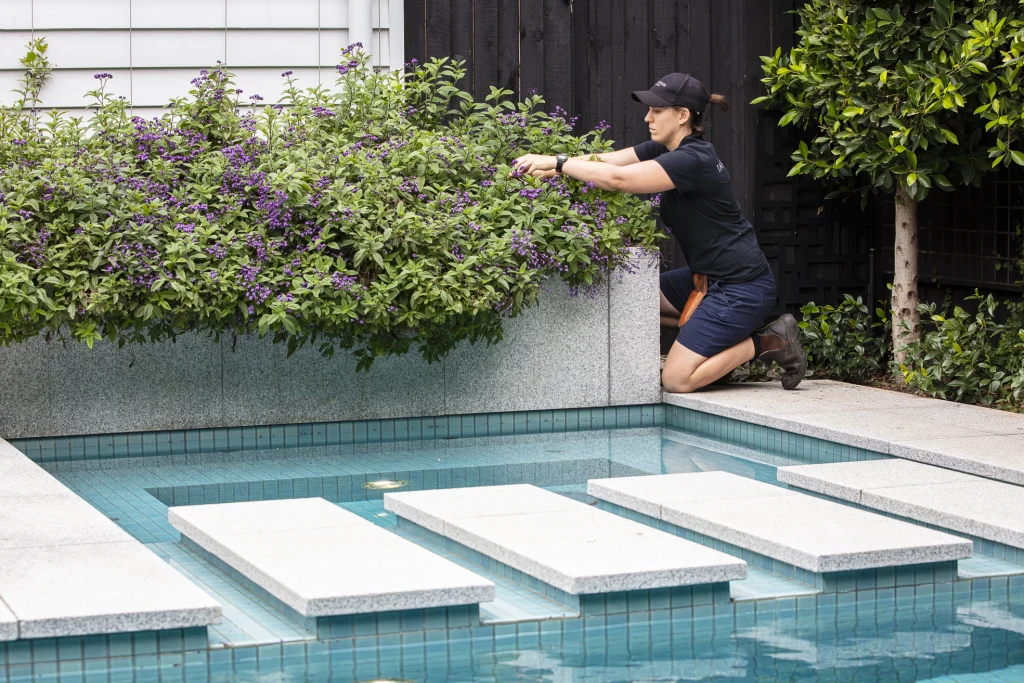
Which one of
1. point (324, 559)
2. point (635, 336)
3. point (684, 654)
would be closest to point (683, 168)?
point (635, 336)

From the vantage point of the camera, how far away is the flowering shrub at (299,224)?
583 centimetres

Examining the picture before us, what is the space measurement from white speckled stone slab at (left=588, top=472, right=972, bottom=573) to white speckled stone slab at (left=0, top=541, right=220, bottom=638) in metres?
1.66

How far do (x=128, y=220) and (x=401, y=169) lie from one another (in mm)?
1284

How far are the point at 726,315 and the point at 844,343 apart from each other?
1.42 m

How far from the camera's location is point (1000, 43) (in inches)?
254

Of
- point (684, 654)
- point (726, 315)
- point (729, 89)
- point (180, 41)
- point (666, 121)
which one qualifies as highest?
point (180, 41)

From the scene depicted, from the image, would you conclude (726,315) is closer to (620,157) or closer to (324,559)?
(620,157)

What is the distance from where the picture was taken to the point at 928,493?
4770 millimetres

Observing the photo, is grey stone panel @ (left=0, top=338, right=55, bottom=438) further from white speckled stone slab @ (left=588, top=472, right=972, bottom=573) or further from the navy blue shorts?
the navy blue shorts

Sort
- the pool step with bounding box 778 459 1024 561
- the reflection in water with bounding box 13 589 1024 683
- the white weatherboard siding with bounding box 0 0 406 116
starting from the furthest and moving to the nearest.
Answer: the white weatherboard siding with bounding box 0 0 406 116, the pool step with bounding box 778 459 1024 561, the reflection in water with bounding box 13 589 1024 683

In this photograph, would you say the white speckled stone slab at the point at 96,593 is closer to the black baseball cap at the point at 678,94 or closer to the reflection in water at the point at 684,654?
the reflection in water at the point at 684,654

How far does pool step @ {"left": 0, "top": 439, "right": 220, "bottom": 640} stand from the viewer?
10.6 feet

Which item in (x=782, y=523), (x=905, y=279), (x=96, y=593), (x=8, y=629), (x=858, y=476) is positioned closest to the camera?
(x=8, y=629)

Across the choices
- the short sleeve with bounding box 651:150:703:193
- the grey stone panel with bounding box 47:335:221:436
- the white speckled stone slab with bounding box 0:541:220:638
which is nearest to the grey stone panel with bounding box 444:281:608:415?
the short sleeve with bounding box 651:150:703:193
